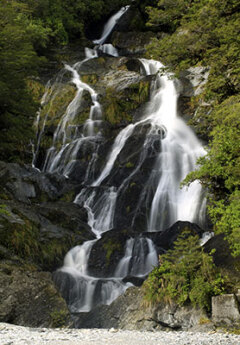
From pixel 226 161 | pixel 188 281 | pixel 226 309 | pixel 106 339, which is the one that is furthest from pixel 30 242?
pixel 226 161

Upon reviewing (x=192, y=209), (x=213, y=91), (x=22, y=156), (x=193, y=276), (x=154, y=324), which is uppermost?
(x=22, y=156)

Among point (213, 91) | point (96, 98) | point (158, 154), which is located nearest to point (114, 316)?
point (213, 91)

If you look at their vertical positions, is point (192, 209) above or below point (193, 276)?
above

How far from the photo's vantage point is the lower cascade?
11.6 metres

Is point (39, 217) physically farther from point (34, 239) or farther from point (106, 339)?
point (106, 339)

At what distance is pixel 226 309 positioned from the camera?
6559 mm

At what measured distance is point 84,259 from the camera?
12359 mm

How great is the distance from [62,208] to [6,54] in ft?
22.2

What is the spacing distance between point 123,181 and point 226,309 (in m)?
11.2

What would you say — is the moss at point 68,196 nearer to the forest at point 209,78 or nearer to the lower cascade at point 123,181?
the lower cascade at point 123,181

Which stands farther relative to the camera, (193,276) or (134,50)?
(134,50)

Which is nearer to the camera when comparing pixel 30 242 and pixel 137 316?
pixel 137 316

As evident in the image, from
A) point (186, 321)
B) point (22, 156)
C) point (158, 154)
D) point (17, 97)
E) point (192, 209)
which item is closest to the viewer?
point (186, 321)

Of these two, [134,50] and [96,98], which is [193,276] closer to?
[96,98]
